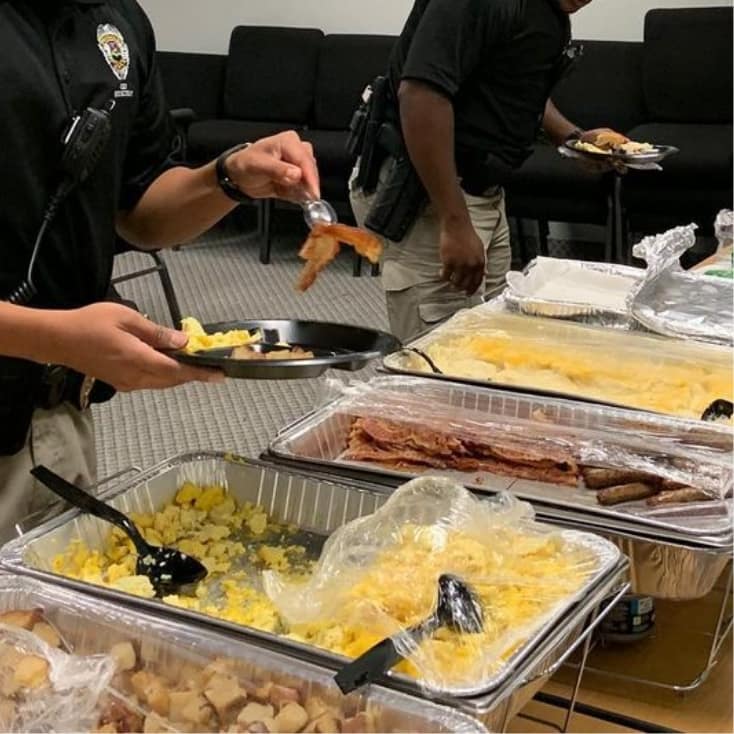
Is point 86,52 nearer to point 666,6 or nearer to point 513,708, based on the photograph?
point 513,708

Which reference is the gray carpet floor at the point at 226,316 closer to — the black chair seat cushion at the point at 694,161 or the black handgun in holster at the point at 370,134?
the black handgun in holster at the point at 370,134

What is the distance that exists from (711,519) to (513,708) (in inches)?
13.2

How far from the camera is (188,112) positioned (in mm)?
3947

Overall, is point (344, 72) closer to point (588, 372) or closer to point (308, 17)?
point (308, 17)

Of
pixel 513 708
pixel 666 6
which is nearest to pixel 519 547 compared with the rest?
pixel 513 708

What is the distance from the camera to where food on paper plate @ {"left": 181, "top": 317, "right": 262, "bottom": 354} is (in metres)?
1.12

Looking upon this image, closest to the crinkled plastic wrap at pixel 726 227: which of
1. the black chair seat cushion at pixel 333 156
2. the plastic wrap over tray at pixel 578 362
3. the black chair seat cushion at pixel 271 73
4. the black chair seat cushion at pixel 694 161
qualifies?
the plastic wrap over tray at pixel 578 362

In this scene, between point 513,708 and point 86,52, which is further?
point 86,52

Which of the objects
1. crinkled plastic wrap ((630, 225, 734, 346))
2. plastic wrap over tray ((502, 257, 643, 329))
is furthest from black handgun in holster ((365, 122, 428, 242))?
crinkled plastic wrap ((630, 225, 734, 346))

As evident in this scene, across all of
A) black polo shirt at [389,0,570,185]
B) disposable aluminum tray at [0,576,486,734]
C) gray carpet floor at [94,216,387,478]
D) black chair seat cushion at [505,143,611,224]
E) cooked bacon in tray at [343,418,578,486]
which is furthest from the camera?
black chair seat cushion at [505,143,611,224]

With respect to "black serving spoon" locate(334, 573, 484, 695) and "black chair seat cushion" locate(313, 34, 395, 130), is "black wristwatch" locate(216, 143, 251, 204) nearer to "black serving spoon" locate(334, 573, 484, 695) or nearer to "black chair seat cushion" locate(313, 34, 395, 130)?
"black serving spoon" locate(334, 573, 484, 695)

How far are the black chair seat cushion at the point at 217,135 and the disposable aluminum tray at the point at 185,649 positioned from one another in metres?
3.75

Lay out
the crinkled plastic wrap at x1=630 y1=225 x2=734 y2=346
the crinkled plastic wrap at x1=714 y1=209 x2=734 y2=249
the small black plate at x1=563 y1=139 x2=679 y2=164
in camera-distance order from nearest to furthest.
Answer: the crinkled plastic wrap at x1=630 y1=225 x2=734 y2=346, the crinkled plastic wrap at x1=714 y1=209 x2=734 y2=249, the small black plate at x1=563 y1=139 x2=679 y2=164

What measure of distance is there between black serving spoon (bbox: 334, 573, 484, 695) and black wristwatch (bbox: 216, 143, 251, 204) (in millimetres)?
631
